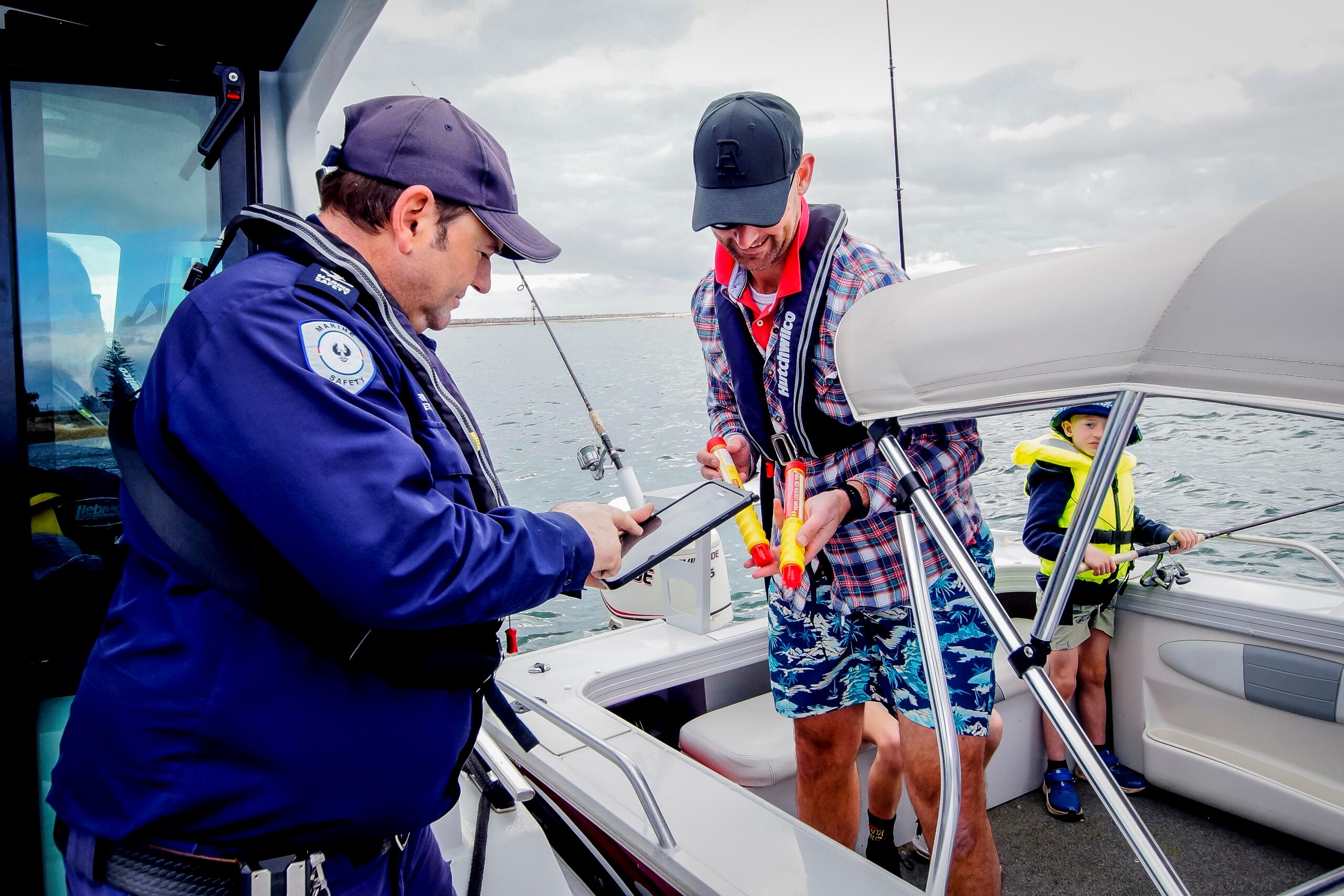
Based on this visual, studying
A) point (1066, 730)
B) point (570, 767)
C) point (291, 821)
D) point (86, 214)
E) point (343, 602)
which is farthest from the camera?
point (570, 767)

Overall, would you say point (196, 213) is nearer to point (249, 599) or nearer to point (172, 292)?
point (172, 292)

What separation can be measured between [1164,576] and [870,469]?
182cm

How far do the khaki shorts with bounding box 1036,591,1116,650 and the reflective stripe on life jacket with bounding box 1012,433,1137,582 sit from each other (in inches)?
5.0

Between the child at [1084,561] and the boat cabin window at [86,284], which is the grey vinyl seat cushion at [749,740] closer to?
the child at [1084,561]

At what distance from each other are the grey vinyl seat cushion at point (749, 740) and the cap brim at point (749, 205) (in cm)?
151

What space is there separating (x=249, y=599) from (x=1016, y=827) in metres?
2.75

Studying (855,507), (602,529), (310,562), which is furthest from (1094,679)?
(310,562)

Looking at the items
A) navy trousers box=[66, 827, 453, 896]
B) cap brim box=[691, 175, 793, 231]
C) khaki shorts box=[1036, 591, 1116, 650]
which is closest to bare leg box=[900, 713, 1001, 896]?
navy trousers box=[66, 827, 453, 896]

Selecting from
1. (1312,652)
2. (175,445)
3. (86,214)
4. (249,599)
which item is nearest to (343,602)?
(249,599)

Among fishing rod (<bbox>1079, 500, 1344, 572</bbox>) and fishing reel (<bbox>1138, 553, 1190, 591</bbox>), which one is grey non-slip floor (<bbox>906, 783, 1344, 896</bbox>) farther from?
fishing rod (<bbox>1079, 500, 1344, 572</bbox>)

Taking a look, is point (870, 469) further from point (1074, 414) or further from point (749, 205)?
point (1074, 414)

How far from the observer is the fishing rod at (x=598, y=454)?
2818mm

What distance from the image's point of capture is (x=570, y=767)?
2322 mm

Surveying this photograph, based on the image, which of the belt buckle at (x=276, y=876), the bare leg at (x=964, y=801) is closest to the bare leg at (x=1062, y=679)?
the bare leg at (x=964, y=801)
